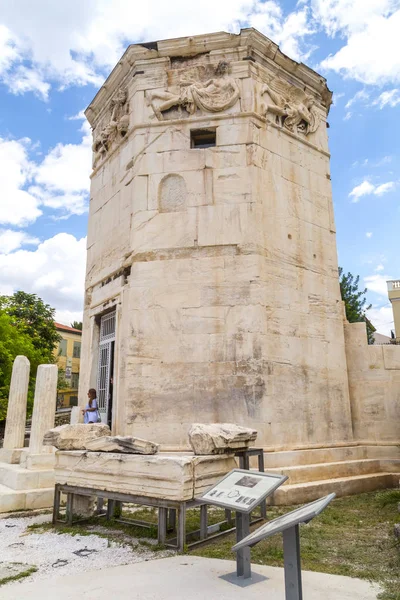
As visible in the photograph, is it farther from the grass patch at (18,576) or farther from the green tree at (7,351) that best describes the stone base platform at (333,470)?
the green tree at (7,351)

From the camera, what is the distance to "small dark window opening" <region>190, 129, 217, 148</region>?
9758 millimetres

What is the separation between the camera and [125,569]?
4.15m

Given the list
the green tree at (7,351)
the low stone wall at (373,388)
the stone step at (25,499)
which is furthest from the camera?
the green tree at (7,351)

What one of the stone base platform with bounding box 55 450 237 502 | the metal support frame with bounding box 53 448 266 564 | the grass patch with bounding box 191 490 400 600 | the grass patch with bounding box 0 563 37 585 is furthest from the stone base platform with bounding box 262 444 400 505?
the grass patch with bounding box 0 563 37 585

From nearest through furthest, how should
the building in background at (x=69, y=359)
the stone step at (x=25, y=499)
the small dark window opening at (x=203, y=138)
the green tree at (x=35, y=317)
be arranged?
the stone step at (x=25, y=499)
the small dark window opening at (x=203, y=138)
the green tree at (x=35, y=317)
the building in background at (x=69, y=359)

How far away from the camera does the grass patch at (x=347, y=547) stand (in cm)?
414

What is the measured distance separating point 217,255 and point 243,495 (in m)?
5.61

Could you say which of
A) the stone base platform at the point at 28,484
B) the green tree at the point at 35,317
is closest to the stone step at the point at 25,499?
the stone base platform at the point at 28,484

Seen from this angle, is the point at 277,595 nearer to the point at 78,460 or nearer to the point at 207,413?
the point at 78,460

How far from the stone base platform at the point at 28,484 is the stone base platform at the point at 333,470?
3.42 metres

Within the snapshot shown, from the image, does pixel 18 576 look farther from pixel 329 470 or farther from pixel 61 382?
pixel 61 382

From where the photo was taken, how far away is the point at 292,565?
2959 mm

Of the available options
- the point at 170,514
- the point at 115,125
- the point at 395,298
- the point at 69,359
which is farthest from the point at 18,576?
the point at 69,359

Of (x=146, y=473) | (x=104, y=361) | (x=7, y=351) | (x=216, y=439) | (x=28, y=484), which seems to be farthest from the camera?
(x=7, y=351)
